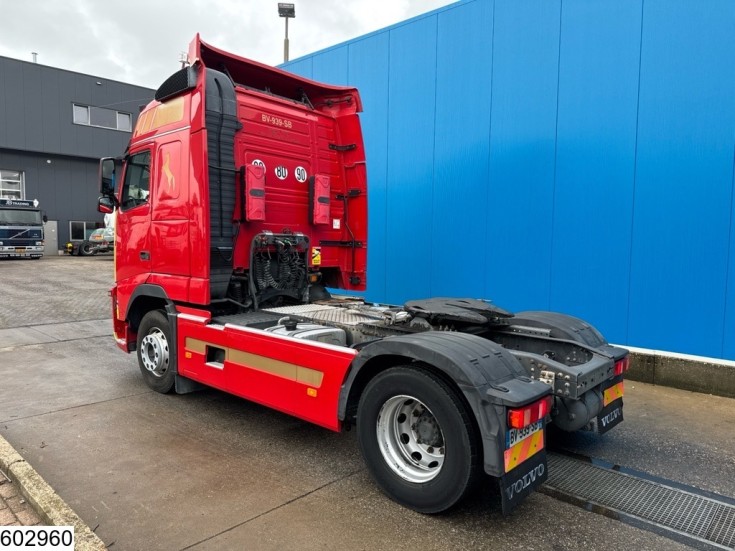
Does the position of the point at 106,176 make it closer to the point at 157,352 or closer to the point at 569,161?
the point at 157,352

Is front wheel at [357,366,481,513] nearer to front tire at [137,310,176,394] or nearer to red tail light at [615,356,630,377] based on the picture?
red tail light at [615,356,630,377]

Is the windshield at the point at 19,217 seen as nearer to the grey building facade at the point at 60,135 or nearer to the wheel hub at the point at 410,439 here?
the grey building facade at the point at 60,135

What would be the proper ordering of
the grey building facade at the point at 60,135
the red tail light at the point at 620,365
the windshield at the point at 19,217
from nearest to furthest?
the red tail light at the point at 620,365 < the windshield at the point at 19,217 < the grey building facade at the point at 60,135

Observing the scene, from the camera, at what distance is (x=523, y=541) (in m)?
2.93

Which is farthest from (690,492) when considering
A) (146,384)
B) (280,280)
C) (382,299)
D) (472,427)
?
(382,299)

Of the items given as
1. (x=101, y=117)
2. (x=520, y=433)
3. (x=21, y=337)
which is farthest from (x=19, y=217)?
(x=520, y=433)

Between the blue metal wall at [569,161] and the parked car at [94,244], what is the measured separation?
1038 inches

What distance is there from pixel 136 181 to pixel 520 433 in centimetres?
499

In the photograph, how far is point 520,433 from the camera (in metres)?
2.93

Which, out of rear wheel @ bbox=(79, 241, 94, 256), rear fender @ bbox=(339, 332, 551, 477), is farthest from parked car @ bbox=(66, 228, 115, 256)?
rear fender @ bbox=(339, 332, 551, 477)

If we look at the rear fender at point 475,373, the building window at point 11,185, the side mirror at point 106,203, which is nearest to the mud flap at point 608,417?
the rear fender at point 475,373

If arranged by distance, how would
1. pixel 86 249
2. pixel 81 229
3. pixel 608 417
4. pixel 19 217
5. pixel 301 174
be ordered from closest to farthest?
pixel 608 417, pixel 301 174, pixel 19 217, pixel 86 249, pixel 81 229

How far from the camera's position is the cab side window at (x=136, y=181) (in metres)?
5.65

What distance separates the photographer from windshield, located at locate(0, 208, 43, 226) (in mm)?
23781
